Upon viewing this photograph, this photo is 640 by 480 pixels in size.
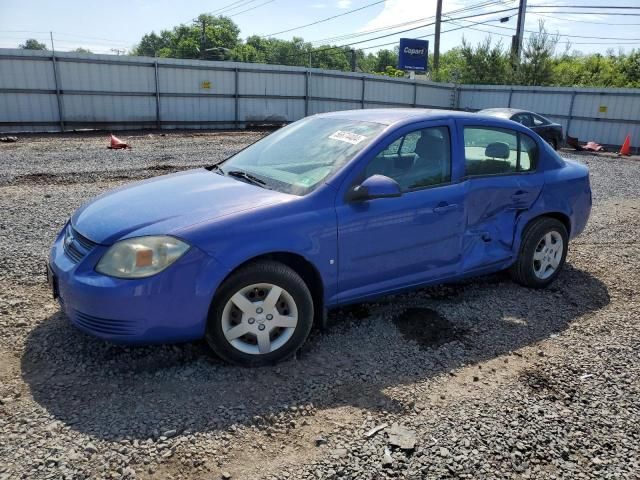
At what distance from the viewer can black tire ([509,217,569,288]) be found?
4.67m

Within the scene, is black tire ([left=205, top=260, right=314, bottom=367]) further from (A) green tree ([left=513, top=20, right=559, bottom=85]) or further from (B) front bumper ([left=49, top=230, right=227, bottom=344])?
(A) green tree ([left=513, top=20, right=559, bottom=85])

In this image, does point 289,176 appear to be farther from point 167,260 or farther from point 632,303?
point 632,303

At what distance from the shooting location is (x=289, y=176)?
3.74m

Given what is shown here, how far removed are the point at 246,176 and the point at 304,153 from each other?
18.5 inches

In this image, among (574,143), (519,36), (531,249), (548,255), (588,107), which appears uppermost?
(519,36)

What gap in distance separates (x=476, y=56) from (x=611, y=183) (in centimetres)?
2474

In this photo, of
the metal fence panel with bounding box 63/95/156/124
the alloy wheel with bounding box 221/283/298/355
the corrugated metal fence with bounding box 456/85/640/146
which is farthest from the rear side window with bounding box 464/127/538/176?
the corrugated metal fence with bounding box 456/85/640/146

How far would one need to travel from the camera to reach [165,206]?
337cm

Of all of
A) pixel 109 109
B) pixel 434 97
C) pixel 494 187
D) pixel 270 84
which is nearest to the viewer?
pixel 494 187

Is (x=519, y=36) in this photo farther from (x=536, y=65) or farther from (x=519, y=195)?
(x=519, y=195)

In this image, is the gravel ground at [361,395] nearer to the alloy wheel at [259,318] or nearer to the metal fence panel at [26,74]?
the alloy wheel at [259,318]

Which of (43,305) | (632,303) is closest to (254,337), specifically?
(43,305)

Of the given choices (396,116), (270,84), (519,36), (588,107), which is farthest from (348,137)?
(519,36)

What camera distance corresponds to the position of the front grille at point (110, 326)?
2.96 meters
